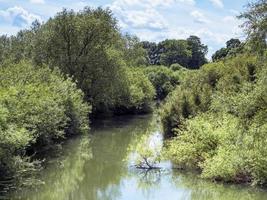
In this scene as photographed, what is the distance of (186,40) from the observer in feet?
431

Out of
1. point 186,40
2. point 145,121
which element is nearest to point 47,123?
point 145,121

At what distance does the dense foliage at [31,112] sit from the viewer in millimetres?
20906

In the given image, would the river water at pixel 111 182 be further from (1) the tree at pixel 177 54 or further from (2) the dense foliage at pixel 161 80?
(1) the tree at pixel 177 54

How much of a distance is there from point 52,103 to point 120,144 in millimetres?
9432

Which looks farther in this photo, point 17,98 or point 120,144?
point 120,144

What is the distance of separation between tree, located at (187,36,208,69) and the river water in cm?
9536

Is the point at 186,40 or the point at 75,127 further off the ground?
the point at 186,40

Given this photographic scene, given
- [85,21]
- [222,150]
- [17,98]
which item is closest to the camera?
[222,150]

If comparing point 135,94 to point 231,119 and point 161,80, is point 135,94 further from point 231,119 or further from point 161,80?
point 231,119

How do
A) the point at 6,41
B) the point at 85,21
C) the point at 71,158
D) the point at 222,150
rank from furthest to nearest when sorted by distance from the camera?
the point at 6,41, the point at 85,21, the point at 71,158, the point at 222,150

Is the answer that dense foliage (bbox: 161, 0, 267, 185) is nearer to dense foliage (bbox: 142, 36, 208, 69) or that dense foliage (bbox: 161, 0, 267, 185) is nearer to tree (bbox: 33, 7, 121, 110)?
tree (bbox: 33, 7, 121, 110)

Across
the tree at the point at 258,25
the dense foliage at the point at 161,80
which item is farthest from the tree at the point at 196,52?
the tree at the point at 258,25

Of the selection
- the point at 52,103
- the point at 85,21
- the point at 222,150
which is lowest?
the point at 222,150

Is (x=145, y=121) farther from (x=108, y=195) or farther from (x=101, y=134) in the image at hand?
(x=108, y=195)
